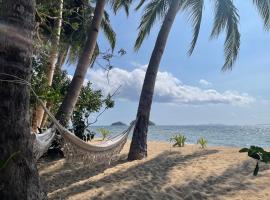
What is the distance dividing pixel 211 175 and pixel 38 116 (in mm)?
4315

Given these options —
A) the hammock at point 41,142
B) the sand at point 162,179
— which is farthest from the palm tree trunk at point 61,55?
the hammock at point 41,142

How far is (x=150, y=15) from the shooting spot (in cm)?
837

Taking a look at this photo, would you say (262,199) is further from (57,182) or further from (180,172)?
(57,182)

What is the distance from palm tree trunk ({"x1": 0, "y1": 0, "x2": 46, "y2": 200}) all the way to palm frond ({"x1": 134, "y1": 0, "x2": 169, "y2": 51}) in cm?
518

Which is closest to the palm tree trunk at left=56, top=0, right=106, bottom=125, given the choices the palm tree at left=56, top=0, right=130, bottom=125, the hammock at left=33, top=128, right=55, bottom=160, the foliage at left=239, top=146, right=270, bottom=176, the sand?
the palm tree at left=56, top=0, right=130, bottom=125

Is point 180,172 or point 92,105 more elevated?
point 92,105

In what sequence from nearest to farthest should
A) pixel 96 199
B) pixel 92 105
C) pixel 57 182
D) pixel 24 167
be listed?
pixel 24 167
pixel 96 199
pixel 57 182
pixel 92 105

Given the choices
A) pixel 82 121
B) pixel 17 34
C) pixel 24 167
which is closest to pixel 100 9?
pixel 82 121

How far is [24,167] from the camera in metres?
2.97

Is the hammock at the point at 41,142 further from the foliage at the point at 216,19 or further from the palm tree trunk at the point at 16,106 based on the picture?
the foliage at the point at 216,19

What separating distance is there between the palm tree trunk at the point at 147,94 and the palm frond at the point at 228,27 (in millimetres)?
1150

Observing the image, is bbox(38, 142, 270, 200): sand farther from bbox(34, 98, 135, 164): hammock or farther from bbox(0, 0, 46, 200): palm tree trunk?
bbox(0, 0, 46, 200): palm tree trunk

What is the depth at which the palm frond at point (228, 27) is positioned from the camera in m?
8.02

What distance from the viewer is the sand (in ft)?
16.9
